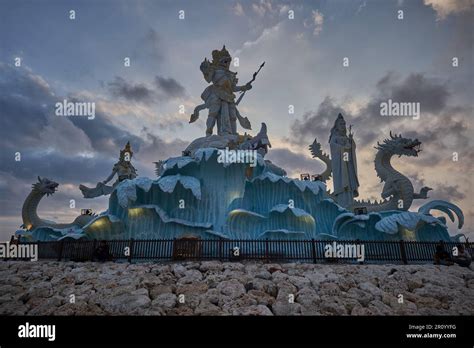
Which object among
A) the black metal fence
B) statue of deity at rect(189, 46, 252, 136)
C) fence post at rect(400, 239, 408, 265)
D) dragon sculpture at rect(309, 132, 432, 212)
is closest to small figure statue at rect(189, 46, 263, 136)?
statue of deity at rect(189, 46, 252, 136)

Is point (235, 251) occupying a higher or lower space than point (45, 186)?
lower

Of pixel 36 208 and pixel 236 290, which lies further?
pixel 36 208

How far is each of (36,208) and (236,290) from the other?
2265 cm

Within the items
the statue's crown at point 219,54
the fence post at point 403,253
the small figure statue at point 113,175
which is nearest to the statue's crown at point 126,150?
the small figure statue at point 113,175

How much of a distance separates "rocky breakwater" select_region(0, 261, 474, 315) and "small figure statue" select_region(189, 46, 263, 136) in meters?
14.4

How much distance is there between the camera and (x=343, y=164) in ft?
94.5

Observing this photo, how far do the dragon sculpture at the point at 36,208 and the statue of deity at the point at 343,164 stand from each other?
2089cm

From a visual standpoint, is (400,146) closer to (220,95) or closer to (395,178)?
(395,178)

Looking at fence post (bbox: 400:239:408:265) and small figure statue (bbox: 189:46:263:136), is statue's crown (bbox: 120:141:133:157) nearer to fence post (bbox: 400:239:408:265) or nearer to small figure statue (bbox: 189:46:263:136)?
small figure statue (bbox: 189:46:263:136)

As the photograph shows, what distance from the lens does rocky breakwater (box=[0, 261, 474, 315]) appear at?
802cm

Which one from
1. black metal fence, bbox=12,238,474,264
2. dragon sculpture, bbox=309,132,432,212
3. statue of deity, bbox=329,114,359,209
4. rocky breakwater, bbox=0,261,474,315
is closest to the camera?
rocky breakwater, bbox=0,261,474,315

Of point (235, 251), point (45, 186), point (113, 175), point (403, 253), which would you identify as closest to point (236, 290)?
point (235, 251)

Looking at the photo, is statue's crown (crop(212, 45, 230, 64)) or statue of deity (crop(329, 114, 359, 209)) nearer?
statue's crown (crop(212, 45, 230, 64))
